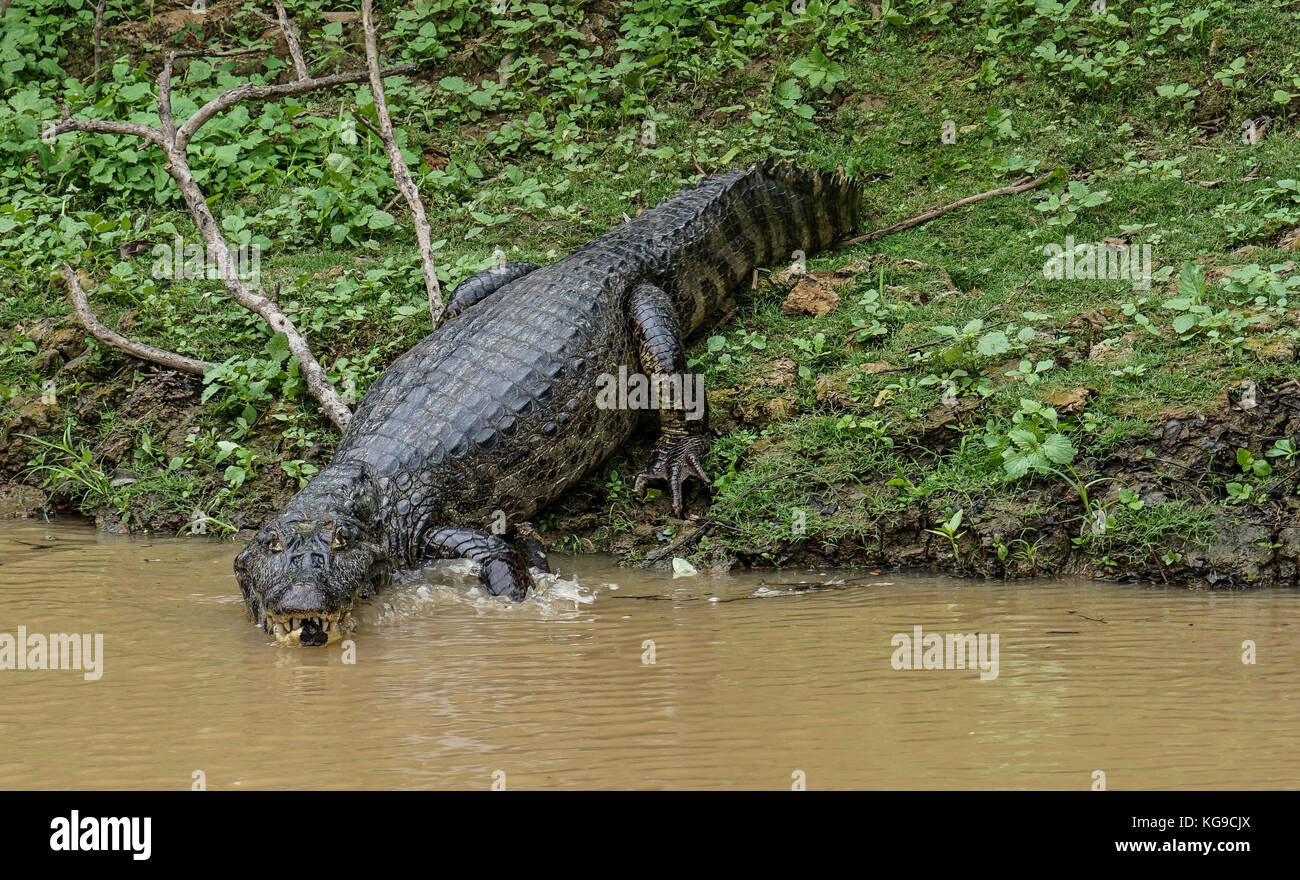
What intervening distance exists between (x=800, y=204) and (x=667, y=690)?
4.81m

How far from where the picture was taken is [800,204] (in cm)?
770

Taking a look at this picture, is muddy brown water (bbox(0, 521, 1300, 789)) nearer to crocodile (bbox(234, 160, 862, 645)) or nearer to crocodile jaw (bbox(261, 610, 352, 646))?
crocodile jaw (bbox(261, 610, 352, 646))

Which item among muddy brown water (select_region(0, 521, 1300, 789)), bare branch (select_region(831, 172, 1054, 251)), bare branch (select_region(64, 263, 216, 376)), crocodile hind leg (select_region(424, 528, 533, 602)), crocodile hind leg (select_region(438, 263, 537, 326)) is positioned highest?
bare branch (select_region(831, 172, 1054, 251))

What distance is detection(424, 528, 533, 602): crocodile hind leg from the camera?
5070 mm

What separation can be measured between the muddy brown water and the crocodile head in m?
0.12

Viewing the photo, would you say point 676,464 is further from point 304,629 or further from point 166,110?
point 166,110

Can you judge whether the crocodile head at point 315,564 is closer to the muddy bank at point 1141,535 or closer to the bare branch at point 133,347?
the muddy bank at point 1141,535

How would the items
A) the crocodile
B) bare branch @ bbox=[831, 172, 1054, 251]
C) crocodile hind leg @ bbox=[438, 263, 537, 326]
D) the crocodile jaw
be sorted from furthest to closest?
bare branch @ bbox=[831, 172, 1054, 251], crocodile hind leg @ bbox=[438, 263, 537, 326], the crocodile, the crocodile jaw

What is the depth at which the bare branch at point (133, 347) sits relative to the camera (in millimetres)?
6996

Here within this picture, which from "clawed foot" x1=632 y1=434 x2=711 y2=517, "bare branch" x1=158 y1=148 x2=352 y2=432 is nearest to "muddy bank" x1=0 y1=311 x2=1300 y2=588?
"clawed foot" x1=632 y1=434 x2=711 y2=517

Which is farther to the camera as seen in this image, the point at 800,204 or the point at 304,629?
the point at 800,204

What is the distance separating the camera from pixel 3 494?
677cm

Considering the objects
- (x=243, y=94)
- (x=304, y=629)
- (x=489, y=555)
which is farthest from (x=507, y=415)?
(x=243, y=94)
